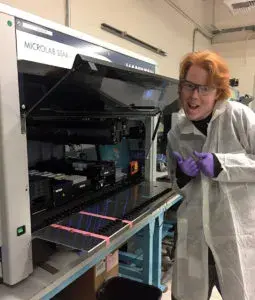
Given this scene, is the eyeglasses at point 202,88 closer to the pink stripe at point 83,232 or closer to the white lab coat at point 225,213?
the white lab coat at point 225,213

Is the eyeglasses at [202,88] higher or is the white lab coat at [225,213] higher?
the eyeglasses at [202,88]

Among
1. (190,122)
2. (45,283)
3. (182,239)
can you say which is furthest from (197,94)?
(45,283)

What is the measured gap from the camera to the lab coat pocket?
142cm

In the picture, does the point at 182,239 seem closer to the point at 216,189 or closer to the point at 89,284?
the point at 216,189

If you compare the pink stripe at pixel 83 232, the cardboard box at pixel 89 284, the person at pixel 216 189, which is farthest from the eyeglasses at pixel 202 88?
the cardboard box at pixel 89 284

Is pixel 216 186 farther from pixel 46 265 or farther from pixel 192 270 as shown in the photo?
pixel 46 265

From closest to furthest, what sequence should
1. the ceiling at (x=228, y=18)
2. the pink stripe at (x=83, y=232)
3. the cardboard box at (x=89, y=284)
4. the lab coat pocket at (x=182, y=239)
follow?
the pink stripe at (x=83, y=232) → the lab coat pocket at (x=182, y=239) → the cardboard box at (x=89, y=284) → the ceiling at (x=228, y=18)

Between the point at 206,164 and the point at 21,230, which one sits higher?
the point at 206,164

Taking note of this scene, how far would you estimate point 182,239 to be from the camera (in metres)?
1.42

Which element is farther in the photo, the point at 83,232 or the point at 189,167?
the point at 189,167

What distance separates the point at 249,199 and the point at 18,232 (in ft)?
3.21

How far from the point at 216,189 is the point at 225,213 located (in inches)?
4.6

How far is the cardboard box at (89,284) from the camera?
1787mm

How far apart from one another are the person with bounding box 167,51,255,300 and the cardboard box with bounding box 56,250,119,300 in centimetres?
61
